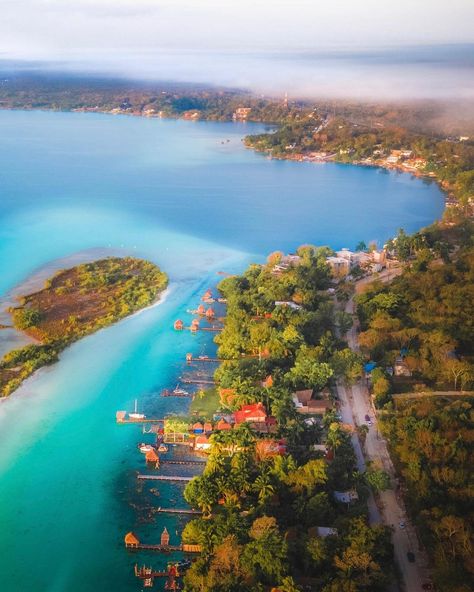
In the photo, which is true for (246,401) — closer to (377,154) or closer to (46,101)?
(377,154)

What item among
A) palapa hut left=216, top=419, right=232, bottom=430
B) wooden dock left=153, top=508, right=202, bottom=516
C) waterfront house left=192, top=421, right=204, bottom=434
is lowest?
wooden dock left=153, top=508, right=202, bottom=516

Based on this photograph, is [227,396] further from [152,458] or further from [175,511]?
[175,511]

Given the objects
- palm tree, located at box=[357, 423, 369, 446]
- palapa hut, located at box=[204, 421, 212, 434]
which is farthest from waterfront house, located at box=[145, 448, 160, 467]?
palm tree, located at box=[357, 423, 369, 446]

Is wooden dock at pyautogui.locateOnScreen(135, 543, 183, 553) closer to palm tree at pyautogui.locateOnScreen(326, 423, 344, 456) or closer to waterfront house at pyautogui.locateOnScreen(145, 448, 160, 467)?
waterfront house at pyautogui.locateOnScreen(145, 448, 160, 467)

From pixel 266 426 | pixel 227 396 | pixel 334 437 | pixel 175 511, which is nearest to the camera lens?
pixel 175 511

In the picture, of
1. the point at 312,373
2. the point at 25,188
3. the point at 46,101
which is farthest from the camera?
the point at 46,101

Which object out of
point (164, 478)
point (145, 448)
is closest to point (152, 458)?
point (145, 448)

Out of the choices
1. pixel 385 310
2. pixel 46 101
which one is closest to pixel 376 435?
A: pixel 385 310
